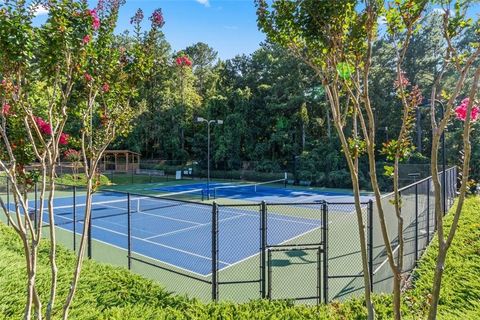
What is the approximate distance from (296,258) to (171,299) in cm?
411

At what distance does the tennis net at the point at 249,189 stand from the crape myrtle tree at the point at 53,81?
1746cm

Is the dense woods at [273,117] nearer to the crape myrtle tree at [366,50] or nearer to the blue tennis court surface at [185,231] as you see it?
the blue tennis court surface at [185,231]

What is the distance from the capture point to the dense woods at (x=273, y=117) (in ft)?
94.4

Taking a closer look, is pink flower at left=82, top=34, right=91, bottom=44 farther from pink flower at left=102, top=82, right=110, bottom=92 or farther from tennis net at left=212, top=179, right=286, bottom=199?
tennis net at left=212, top=179, right=286, bottom=199

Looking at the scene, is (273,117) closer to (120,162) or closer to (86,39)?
(120,162)

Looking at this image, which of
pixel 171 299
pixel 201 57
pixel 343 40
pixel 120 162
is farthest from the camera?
pixel 201 57

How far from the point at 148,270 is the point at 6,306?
3.70 m

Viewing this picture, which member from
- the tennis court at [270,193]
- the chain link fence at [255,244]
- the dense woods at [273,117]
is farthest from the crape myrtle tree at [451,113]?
the dense woods at [273,117]

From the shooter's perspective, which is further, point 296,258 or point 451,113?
point 296,258

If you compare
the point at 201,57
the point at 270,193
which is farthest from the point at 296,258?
the point at 201,57

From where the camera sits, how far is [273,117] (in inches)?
1328

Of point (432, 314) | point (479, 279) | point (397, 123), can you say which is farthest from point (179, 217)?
point (397, 123)

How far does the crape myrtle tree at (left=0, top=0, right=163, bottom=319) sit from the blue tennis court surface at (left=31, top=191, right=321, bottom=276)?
13.1 ft

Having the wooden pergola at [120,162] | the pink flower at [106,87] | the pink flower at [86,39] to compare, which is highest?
the pink flower at [86,39]
